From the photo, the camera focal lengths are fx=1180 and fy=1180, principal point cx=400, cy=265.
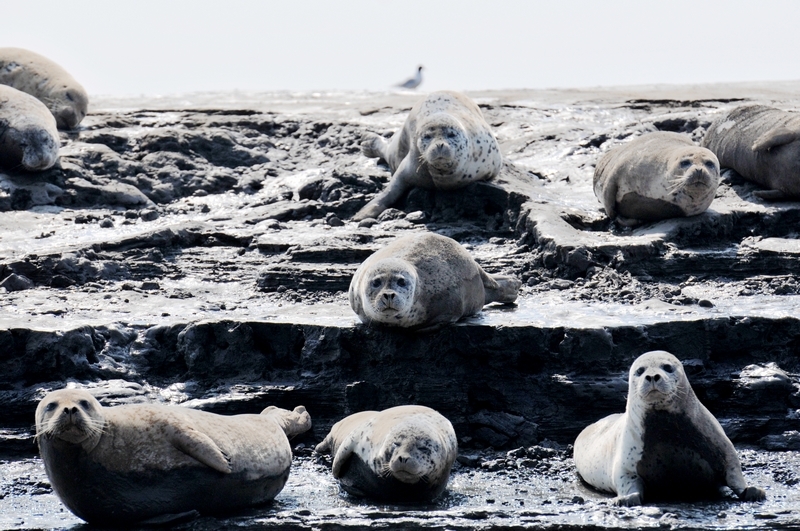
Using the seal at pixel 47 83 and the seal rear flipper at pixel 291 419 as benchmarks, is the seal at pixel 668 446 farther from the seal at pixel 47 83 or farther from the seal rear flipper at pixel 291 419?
the seal at pixel 47 83

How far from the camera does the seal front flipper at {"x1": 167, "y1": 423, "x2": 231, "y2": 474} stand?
5562 millimetres

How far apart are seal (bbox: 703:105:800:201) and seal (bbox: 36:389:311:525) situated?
5931 millimetres

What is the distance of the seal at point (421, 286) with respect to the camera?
7.23m

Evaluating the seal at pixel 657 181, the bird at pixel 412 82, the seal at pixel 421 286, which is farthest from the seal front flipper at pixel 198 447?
the bird at pixel 412 82

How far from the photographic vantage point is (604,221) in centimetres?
998

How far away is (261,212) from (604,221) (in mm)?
3098

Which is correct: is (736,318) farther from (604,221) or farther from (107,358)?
(107,358)

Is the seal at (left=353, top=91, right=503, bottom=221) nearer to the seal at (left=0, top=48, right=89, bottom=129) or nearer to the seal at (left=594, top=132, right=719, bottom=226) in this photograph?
the seal at (left=594, top=132, right=719, bottom=226)

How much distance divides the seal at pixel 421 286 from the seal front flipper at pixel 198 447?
1.81 metres

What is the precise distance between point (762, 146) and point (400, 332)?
454cm

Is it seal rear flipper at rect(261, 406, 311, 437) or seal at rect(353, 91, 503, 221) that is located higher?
seal at rect(353, 91, 503, 221)

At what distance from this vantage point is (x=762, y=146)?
10289mm

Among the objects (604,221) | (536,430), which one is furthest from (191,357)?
(604,221)

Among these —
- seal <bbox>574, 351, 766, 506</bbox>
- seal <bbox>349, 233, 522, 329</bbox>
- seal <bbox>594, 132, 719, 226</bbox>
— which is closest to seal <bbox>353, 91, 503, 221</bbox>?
seal <bbox>594, 132, 719, 226</bbox>
